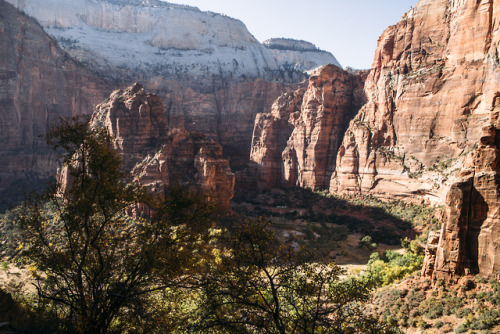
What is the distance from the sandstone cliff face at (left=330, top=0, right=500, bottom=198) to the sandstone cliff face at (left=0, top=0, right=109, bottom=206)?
64.0m

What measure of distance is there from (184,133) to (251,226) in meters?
39.8

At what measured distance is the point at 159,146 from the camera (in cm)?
4628

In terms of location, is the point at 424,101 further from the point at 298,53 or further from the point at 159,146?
the point at 298,53

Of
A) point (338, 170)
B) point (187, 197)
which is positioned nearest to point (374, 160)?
point (338, 170)

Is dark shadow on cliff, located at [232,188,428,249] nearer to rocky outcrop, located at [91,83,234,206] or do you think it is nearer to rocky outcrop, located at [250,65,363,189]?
rocky outcrop, located at [250,65,363,189]

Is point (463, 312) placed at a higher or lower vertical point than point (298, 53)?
lower

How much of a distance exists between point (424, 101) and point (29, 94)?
80.7 m

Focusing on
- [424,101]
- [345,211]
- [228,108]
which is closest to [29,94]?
[228,108]

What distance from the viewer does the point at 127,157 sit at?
149 feet

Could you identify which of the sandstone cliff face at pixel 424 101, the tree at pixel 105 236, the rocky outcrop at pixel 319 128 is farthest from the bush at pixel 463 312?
the rocky outcrop at pixel 319 128

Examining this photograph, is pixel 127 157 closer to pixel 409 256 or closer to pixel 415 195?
pixel 409 256

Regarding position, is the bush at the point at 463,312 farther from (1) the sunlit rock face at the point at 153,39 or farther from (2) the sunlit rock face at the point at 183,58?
(1) the sunlit rock face at the point at 153,39

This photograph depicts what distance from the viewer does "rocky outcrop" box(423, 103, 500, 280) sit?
63.4 ft

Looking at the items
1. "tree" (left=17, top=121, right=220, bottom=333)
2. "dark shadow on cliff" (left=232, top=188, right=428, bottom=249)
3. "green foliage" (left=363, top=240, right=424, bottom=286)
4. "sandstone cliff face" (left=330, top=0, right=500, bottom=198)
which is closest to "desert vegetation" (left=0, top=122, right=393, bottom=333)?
"tree" (left=17, top=121, right=220, bottom=333)
